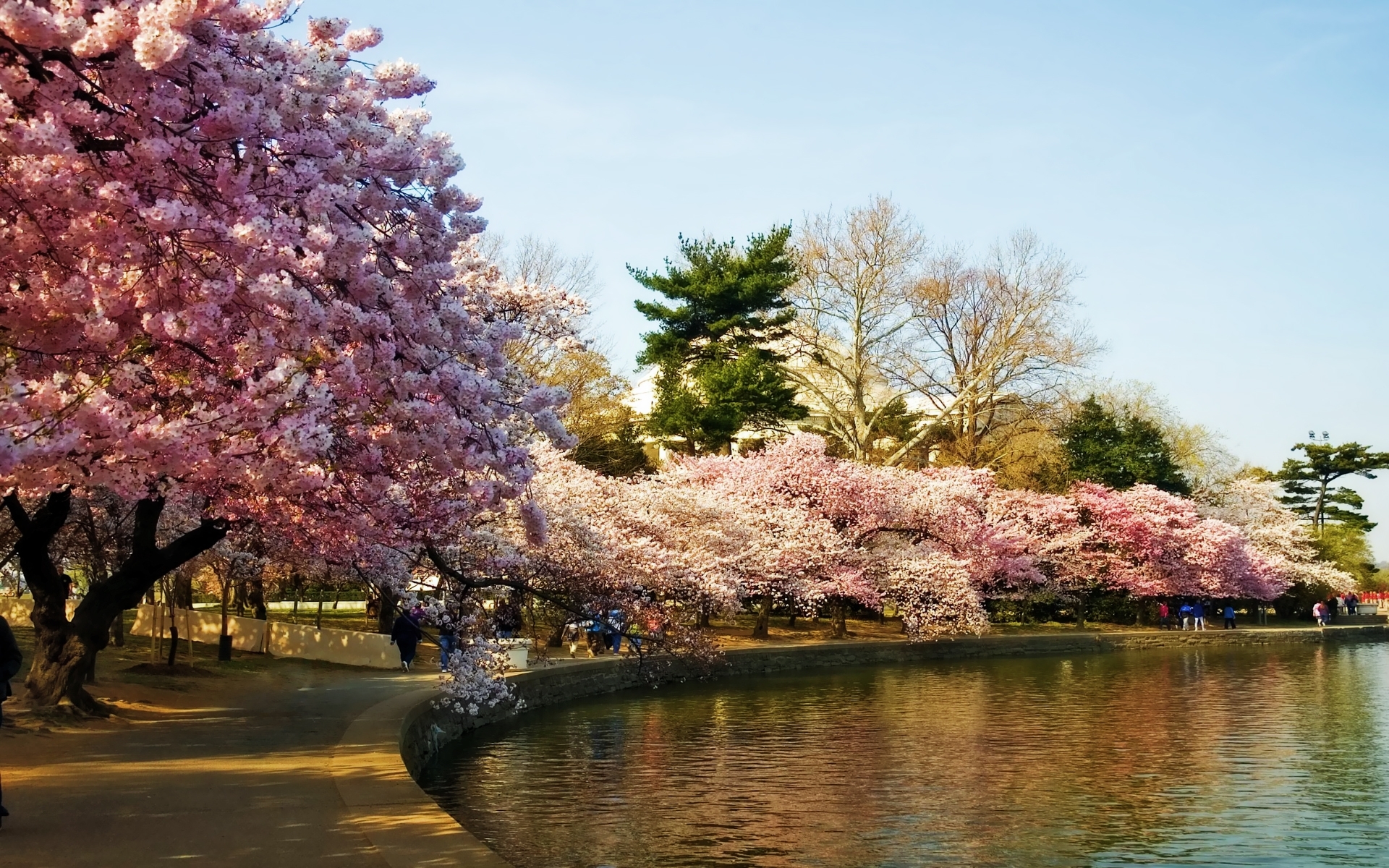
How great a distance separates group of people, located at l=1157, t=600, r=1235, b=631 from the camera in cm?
4781

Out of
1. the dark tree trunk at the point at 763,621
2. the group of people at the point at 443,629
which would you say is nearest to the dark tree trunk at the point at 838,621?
the dark tree trunk at the point at 763,621

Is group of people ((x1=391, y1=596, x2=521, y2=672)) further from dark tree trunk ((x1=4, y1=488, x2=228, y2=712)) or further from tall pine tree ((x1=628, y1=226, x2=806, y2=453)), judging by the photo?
tall pine tree ((x1=628, y1=226, x2=806, y2=453))

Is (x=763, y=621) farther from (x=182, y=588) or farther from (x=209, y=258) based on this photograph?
(x=209, y=258)

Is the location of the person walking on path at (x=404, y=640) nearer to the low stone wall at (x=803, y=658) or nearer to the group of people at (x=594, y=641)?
the low stone wall at (x=803, y=658)

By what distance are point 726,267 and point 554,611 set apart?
20.4m

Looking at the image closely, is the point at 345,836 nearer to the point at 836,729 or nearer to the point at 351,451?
the point at 351,451

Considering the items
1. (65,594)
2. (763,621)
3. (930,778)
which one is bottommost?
(930,778)

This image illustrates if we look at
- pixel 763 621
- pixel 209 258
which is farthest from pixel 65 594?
pixel 763 621

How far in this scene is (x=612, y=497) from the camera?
29281mm

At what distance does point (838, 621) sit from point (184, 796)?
30.1 meters

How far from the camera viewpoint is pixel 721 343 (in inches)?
1718

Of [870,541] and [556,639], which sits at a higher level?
[870,541]

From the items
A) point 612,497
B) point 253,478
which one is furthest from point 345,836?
point 612,497

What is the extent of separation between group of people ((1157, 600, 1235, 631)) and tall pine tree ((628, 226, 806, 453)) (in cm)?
1721
